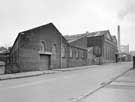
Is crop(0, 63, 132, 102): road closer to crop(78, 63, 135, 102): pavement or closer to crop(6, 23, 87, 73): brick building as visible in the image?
crop(78, 63, 135, 102): pavement

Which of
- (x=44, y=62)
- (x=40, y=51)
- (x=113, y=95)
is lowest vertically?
(x=113, y=95)

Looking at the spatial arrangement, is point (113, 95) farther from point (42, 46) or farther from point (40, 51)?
point (42, 46)

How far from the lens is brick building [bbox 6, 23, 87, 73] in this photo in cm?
1962

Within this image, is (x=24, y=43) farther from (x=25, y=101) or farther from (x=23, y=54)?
(x=25, y=101)

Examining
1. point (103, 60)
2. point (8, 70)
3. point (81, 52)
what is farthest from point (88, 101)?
point (103, 60)

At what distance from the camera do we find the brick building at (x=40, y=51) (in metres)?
A: 19.6

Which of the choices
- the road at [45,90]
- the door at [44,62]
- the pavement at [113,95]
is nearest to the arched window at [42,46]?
the door at [44,62]

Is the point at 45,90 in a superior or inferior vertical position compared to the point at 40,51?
inferior

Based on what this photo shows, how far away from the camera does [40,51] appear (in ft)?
74.9

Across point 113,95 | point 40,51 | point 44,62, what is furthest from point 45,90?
point 44,62

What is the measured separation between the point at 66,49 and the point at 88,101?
2359cm

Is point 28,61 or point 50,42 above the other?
point 50,42

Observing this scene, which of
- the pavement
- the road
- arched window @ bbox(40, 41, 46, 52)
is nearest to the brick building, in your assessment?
arched window @ bbox(40, 41, 46, 52)

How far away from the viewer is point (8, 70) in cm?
1758
